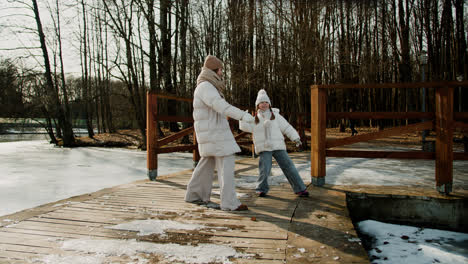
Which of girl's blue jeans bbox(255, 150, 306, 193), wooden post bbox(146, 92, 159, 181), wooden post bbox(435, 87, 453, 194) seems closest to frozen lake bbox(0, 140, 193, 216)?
wooden post bbox(146, 92, 159, 181)

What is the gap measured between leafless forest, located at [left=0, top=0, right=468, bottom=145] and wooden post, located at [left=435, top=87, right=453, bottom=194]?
448 centimetres

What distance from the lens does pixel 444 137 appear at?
146 inches

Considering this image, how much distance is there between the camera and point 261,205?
3.46 m

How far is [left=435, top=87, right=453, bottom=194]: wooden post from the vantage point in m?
3.67

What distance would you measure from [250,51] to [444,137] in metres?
13.9

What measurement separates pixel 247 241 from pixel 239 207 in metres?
0.84

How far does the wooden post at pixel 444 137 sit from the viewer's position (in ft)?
12.0

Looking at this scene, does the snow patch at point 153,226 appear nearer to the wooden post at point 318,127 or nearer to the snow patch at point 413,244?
the snow patch at point 413,244

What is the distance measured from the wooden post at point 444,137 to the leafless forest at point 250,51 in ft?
14.7

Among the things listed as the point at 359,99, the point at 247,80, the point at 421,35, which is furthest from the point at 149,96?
the point at 359,99

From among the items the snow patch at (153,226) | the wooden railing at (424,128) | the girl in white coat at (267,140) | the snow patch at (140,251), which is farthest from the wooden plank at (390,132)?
the snow patch at (140,251)

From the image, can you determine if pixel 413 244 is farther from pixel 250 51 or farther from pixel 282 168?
pixel 250 51

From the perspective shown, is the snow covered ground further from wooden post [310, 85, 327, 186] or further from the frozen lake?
wooden post [310, 85, 327, 186]

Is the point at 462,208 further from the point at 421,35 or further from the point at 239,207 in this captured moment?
the point at 421,35
